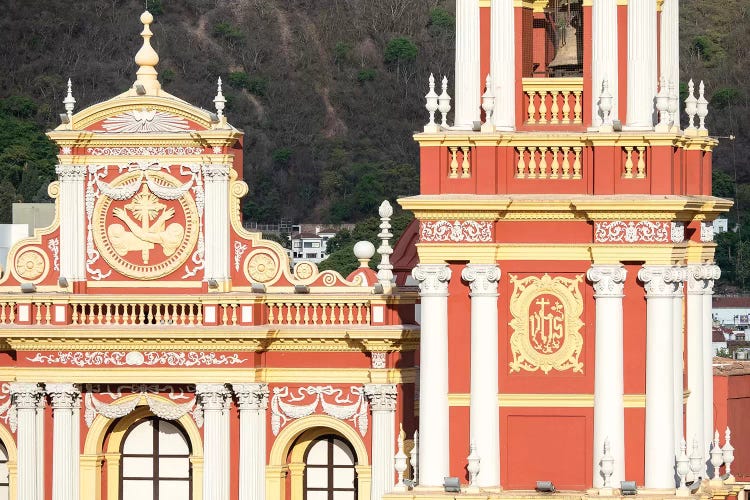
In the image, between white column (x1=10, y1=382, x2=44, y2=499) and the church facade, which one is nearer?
the church facade

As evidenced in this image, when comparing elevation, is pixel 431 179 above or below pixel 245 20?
below

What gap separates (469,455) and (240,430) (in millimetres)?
5381

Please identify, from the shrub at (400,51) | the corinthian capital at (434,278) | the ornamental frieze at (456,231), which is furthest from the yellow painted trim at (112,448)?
the shrub at (400,51)

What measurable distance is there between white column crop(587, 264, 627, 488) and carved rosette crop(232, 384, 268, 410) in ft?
20.7

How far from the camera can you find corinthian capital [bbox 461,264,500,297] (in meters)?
33.2

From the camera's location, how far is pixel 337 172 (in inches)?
5650

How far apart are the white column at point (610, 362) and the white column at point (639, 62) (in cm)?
221

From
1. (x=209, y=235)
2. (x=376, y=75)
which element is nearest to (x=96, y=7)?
(x=376, y=75)

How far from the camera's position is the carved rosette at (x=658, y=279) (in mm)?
32844

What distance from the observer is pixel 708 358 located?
36656 millimetres

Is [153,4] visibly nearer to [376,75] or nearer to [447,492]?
[376,75]

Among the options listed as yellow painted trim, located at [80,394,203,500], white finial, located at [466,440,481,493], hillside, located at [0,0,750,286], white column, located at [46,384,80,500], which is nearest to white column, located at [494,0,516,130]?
white finial, located at [466,440,481,493]

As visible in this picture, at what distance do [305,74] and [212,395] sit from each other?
126289mm

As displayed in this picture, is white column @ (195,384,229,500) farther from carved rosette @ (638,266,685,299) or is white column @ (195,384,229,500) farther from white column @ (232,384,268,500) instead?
carved rosette @ (638,266,685,299)
